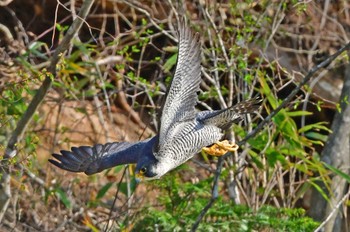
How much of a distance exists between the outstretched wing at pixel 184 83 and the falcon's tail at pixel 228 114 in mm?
125

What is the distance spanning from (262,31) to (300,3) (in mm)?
1601

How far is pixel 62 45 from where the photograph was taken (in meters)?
5.11

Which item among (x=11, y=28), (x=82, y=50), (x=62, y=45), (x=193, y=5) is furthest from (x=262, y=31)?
(x=62, y=45)

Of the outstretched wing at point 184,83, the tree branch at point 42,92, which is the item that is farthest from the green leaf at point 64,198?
the outstretched wing at point 184,83

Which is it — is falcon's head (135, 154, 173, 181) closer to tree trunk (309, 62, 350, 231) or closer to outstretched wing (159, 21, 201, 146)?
outstretched wing (159, 21, 201, 146)

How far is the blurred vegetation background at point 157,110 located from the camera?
245 inches

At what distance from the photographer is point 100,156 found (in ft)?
16.3

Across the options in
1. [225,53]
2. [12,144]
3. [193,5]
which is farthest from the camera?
[193,5]

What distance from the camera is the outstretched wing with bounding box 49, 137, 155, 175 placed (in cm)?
474

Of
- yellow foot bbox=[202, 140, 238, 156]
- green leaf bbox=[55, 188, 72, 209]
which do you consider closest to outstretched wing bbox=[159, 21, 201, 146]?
yellow foot bbox=[202, 140, 238, 156]

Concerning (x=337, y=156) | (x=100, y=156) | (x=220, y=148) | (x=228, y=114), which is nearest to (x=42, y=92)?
(x=100, y=156)

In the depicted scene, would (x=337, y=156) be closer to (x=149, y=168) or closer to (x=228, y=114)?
(x=228, y=114)

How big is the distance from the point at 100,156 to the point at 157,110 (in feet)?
6.94

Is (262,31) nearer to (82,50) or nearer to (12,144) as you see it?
(82,50)
